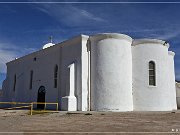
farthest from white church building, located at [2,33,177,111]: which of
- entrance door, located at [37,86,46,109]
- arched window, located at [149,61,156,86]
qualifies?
entrance door, located at [37,86,46,109]

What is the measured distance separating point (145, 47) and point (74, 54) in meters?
6.37

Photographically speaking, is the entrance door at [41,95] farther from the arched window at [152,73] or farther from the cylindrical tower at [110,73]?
the arched window at [152,73]

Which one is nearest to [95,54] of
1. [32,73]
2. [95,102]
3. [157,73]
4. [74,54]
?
[74,54]

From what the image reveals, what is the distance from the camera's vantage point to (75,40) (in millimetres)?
21828

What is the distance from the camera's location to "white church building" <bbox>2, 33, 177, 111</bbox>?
20344 millimetres

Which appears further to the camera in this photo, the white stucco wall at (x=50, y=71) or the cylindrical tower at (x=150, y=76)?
the cylindrical tower at (x=150, y=76)

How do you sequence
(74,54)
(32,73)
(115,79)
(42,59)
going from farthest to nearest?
(32,73) < (42,59) < (74,54) < (115,79)

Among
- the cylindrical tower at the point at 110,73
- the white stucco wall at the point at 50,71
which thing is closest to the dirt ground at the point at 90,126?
→ the cylindrical tower at the point at 110,73

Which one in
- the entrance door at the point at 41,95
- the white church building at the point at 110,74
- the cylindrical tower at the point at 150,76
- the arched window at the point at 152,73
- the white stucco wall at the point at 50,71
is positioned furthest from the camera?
the entrance door at the point at 41,95

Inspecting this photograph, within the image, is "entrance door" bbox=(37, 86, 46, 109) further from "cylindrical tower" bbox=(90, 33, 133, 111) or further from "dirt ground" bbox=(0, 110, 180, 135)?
"dirt ground" bbox=(0, 110, 180, 135)

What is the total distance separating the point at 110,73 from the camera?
66.7ft

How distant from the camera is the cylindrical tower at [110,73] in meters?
20.2

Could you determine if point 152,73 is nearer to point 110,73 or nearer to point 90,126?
point 110,73

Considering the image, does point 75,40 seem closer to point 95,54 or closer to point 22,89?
point 95,54
